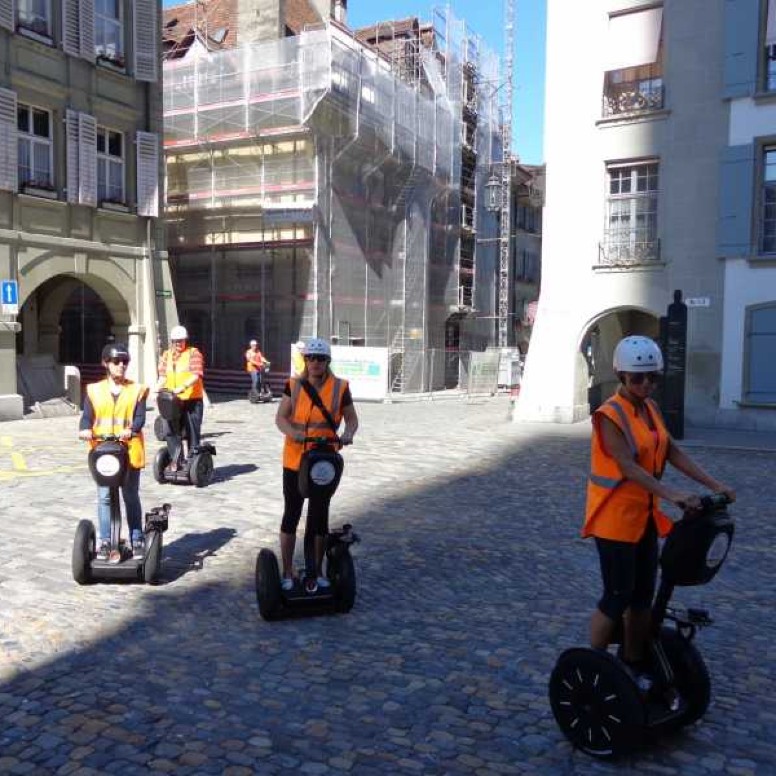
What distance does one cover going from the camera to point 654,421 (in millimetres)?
3713

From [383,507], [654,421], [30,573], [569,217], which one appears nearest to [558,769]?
[654,421]

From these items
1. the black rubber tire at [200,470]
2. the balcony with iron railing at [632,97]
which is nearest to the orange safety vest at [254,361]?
the balcony with iron railing at [632,97]

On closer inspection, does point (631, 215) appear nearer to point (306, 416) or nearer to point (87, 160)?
point (87, 160)

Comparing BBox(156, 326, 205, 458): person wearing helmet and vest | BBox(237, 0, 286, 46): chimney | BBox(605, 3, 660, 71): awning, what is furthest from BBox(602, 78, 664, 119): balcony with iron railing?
BBox(237, 0, 286, 46): chimney

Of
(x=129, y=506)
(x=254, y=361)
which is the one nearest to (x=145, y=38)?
(x=254, y=361)

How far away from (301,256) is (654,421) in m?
22.7

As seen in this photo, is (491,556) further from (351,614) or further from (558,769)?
(558,769)

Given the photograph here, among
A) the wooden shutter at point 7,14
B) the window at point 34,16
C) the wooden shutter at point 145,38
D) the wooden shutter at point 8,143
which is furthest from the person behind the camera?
the wooden shutter at point 145,38

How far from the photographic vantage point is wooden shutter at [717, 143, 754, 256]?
15891mm

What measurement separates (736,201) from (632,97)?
3.26 meters

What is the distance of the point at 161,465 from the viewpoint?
384 inches

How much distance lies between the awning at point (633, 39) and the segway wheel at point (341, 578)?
15.4 m

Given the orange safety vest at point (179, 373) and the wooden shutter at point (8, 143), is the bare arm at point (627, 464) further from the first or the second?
the wooden shutter at point (8, 143)

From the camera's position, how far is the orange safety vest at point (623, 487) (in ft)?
11.6
